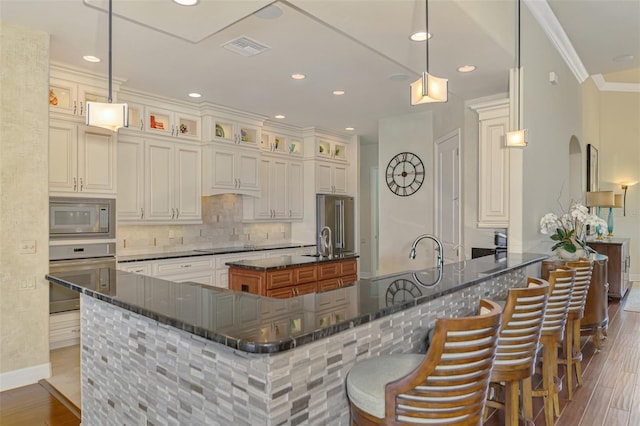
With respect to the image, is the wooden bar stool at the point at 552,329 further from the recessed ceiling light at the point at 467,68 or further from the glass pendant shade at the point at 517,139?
the recessed ceiling light at the point at 467,68

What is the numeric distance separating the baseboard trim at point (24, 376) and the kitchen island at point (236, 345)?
129cm

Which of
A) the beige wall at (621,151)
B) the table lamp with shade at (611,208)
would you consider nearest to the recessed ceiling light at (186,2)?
the table lamp with shade at (611,208)

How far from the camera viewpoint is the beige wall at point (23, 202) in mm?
3055

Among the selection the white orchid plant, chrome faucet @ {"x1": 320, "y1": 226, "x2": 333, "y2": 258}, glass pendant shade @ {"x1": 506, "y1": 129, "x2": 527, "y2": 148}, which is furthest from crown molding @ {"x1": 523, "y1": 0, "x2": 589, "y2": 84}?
chrome faucet @ {"x1": 320, "y1": 226, "x2": 333, "y2": 258}

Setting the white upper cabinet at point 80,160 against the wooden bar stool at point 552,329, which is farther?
the white upper cabinet at point 80,160

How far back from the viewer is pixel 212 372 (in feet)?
4.77

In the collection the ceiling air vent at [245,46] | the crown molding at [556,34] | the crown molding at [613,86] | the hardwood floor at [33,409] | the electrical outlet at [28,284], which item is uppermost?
the crown molding at [613,86]

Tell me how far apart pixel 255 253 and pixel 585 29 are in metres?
4.87

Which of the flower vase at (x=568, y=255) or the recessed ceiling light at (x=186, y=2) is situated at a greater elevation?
the recessed ceiling light at (x=186, y=2)

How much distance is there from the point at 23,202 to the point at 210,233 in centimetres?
302

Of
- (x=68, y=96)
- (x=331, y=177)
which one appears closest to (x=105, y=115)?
(x=68, y=96)

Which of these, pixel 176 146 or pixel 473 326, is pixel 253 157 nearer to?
pixel 176 146

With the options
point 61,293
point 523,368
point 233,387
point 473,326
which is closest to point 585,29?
point 523,368

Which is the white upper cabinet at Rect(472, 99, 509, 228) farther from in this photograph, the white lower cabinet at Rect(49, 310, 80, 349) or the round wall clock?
the white lower cabinet at Rect(49, 310, 80, 349)
